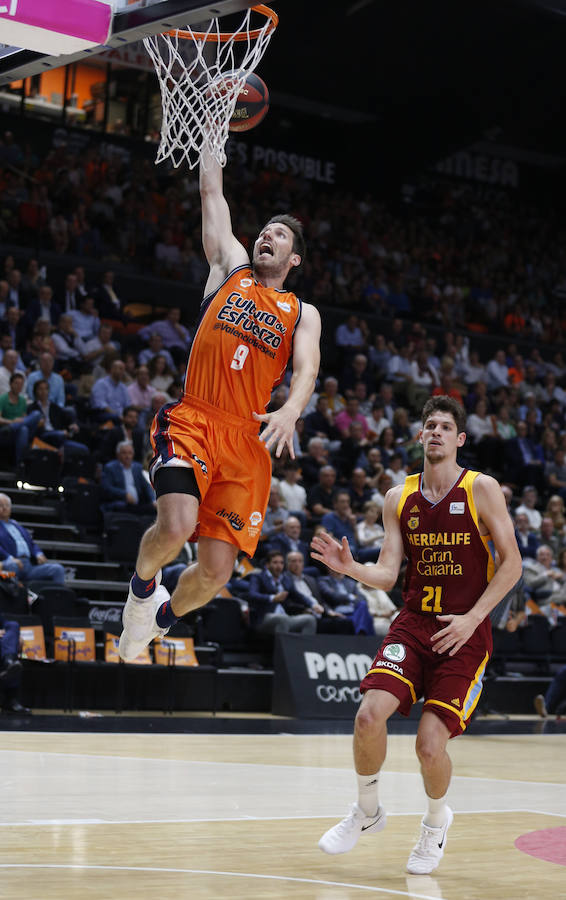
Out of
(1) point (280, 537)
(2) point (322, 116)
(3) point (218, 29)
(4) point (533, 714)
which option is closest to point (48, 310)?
(1) point (280, 537)

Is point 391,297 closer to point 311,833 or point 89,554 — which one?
point 89,554

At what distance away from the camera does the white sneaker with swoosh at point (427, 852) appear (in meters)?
4.76

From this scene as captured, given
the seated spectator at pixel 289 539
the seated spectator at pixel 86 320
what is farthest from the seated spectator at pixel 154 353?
the seated spectator at pixel 289 539

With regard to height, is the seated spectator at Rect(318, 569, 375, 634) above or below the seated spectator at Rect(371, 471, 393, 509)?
below

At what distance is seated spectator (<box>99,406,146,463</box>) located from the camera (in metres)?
13.4

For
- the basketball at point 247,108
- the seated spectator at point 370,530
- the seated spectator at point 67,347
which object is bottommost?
the seated spectator at point 370,530

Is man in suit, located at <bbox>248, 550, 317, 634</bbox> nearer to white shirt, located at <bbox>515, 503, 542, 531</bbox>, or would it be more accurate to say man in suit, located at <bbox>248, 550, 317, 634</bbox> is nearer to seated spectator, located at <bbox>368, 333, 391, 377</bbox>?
white shirt, located at <bbox>515, 503, 542, 531</bbox>

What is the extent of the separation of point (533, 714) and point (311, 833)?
9423 millimetres

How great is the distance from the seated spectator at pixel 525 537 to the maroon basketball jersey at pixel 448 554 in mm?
10632

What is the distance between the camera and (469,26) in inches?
868

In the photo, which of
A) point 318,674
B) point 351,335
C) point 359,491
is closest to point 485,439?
point 351,335

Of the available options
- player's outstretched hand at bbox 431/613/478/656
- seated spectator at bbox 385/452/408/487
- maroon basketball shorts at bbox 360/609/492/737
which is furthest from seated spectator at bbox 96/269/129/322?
player's outstretched hand at bbox 431/613/478/656

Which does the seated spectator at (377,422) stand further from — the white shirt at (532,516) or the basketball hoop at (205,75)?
the basketball hoop at (205,75)

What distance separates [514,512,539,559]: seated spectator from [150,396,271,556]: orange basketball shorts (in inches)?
416
